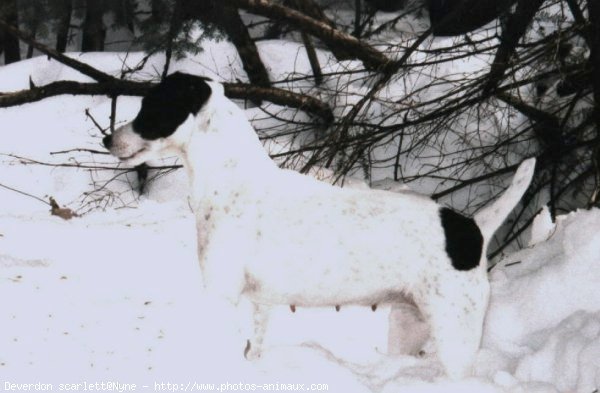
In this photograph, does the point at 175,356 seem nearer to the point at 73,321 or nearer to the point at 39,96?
the point at 73,321

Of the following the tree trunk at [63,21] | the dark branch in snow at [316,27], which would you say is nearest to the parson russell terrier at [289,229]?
the dark branch in snow at [316,27]

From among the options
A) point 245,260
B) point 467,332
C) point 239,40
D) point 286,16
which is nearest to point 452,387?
point 467,332

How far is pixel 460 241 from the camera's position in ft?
11.1

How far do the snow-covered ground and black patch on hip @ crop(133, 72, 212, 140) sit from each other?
1.09m

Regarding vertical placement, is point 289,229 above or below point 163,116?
below

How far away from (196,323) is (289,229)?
52.7 inches

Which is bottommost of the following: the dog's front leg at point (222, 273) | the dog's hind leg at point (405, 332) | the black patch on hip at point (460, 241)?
the dog's hind leg at point (405, 332)

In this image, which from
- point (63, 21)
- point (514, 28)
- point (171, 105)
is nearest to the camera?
point (171, 105)

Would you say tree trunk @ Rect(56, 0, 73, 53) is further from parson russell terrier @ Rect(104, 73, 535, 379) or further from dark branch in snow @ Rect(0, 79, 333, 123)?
parson russell terrier @ Rect(104, 73, 535, 379)

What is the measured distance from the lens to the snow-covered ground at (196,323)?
3744mm

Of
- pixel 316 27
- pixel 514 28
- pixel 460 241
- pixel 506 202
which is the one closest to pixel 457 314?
pixel 460 241

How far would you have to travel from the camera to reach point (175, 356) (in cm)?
395

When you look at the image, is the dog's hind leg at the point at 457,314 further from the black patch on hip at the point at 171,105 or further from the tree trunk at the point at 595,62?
the tree trunk at the point at 595,62

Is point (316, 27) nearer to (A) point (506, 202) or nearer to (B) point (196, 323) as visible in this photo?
(B) point (196, 323)
